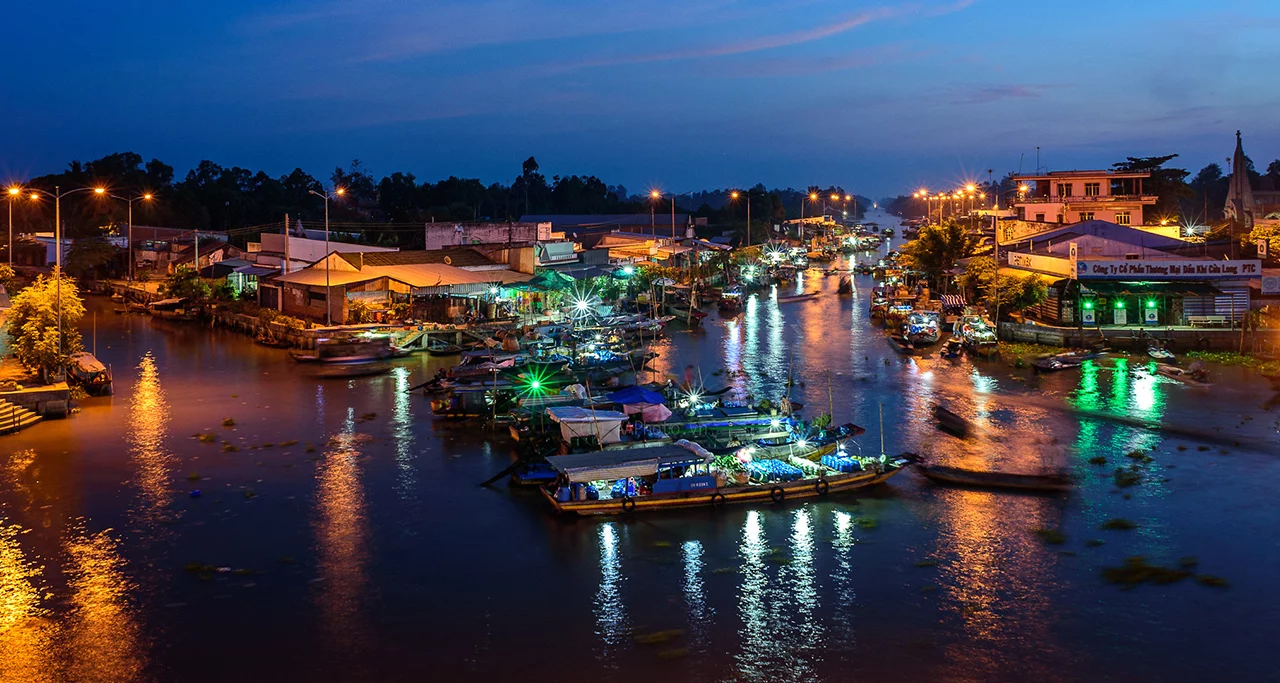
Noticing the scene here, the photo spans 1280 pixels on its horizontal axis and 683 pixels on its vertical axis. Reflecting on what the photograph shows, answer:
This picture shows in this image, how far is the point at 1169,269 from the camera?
114 ft

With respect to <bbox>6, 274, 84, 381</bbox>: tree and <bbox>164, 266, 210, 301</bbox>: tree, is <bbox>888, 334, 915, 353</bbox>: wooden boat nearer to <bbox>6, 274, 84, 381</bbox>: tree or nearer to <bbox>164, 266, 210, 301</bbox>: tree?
<bbox>6, 274, 84, 381</bbox>: tree

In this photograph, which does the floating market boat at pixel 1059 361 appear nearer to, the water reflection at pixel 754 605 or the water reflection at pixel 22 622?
the water reflection at pixel 754 605

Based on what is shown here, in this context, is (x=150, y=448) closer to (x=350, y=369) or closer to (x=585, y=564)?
(x=350, y=369)

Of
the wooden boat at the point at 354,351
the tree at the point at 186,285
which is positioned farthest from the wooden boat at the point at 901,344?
the tree at the point at 186,285

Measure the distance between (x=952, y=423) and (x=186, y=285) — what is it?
3803 cm

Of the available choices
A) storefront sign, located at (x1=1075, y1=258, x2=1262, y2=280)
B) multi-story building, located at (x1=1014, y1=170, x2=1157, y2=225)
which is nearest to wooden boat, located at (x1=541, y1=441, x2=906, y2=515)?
storefront sign, located at (x1=1075, y1=258, x2=1262, y2=280)

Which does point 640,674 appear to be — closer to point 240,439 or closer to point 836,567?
point 836,567

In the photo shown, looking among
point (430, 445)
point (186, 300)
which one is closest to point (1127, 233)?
point (430, 445)

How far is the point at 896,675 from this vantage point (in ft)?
37.3

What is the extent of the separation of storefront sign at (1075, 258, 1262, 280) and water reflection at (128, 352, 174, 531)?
2895 centimetres

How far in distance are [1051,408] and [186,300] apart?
125ft

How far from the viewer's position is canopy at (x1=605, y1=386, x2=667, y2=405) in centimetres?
2129

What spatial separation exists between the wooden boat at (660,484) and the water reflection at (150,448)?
6.51m

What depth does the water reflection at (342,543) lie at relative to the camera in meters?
12.7
